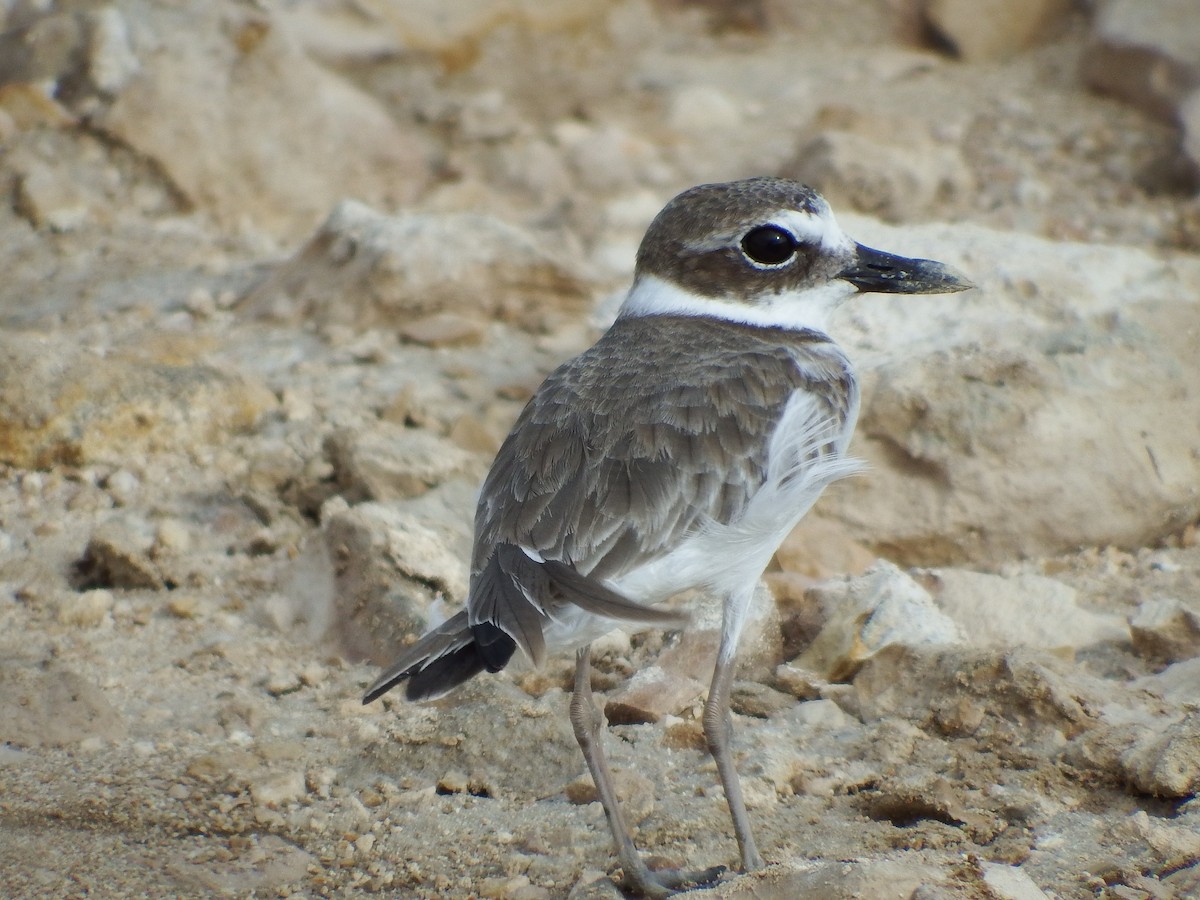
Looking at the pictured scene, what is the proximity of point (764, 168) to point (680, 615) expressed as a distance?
6.19 m

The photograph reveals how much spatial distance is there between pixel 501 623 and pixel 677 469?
665 millimetres

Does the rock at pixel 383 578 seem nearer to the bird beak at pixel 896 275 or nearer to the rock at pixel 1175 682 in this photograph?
the bird beak at pixel 896 275

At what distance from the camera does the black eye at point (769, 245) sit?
4316 mm

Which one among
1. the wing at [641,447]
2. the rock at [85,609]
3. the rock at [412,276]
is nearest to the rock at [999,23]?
the rock at [412,276]

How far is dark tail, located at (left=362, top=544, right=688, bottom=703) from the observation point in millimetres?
3254

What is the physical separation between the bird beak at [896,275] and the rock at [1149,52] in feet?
15.7

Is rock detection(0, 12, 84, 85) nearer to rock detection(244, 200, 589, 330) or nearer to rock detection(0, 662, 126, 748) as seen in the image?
rock detection(244, 200, 589, 330)

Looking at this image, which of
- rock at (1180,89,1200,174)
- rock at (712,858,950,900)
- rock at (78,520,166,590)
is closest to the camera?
rock at (712,858,950,900)

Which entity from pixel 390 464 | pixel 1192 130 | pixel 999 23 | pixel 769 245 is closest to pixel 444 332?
pixel 390 464

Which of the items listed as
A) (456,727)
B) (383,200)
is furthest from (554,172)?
(456,727)

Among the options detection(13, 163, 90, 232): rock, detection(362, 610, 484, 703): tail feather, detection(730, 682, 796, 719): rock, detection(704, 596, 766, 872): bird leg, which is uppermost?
detection(362, 610, 484, 703): tail feather

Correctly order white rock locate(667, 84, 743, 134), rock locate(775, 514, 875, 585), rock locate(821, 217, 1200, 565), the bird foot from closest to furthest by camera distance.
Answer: the bird foot, rock locate(775, 514, 875, 585), rock locate(821, 217, 1200, 565), white rock locate(667, 84, 743, 134)

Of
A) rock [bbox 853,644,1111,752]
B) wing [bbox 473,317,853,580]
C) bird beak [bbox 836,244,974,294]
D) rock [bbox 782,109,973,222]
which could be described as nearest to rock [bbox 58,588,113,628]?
wing [bbox 473,317,853,580]

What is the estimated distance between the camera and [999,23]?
970 cm
